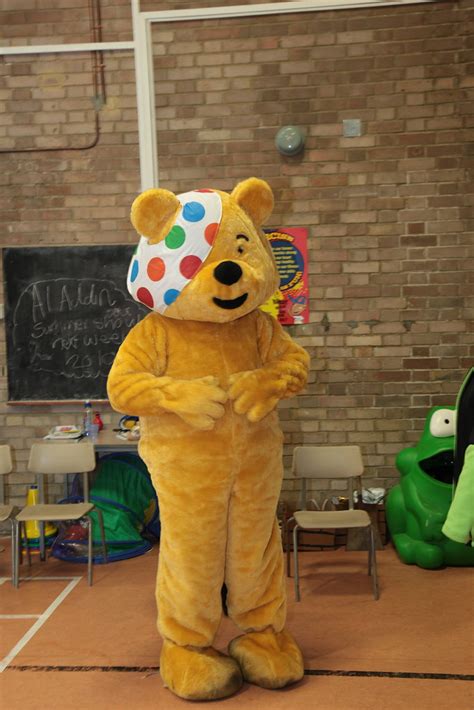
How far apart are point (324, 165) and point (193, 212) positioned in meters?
2.14

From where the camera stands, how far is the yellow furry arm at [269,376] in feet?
8.29

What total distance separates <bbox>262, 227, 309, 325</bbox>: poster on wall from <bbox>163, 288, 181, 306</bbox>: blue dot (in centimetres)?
202

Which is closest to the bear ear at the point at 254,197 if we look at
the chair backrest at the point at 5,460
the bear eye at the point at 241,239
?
the bear eye at the point at 241,239

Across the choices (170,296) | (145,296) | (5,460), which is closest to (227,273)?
(170,296)

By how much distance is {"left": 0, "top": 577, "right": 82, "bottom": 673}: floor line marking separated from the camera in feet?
10.0

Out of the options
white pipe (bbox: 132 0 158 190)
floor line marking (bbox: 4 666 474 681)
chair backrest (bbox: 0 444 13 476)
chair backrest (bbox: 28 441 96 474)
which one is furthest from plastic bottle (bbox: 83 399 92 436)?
floor line marking (bbox: 4 666 474 681)

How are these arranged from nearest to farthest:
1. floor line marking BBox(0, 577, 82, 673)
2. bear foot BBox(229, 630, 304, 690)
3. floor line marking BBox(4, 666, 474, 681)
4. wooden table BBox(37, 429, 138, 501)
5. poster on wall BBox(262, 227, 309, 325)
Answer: bear foot BBox(229, 630, 304, 690) < floor line marking BBox(4, 666, 474, 681) < floor line marking BBox(0, 577, 82, 673) < wooden table BBox(37, 429, 138, 501) < poster on wall BBox(262, 227, 309, 325)

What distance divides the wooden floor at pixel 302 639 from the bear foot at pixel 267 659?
48 mm

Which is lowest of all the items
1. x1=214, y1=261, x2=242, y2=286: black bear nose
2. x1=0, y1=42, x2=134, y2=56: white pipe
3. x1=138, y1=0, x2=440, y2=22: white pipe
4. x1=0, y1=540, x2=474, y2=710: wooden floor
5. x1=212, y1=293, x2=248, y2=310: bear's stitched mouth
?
x1=0, y1=540, x2=474, y2=710: wooden floor

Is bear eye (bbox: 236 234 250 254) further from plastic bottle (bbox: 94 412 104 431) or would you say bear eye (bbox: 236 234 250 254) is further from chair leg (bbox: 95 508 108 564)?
plastic bottle (bbox: 94 412 104 431)

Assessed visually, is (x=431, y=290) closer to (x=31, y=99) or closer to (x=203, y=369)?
(x=203, y=369)

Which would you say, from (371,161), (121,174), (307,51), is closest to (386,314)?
(371,161)

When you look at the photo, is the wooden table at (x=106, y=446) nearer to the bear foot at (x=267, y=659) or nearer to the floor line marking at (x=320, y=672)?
the floor line marking at (x=320, y=672)

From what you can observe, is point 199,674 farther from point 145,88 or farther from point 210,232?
point 145,88
